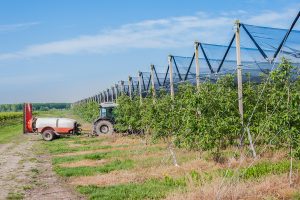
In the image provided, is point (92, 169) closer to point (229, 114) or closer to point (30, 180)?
point (30, 180)

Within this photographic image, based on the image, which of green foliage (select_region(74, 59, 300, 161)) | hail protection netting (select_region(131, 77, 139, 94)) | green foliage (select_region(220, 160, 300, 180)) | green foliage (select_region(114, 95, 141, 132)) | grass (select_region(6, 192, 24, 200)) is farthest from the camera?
hail protection netting (select_region(131, 77, 139, 94))

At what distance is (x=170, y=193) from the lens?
29.3ft

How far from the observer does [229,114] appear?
43.2 feet

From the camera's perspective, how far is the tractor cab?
93.0ft

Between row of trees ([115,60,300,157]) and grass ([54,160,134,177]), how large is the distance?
157cm

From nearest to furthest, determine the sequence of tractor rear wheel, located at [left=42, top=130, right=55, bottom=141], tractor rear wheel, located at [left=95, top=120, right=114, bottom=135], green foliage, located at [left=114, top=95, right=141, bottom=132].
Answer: green foliage, located at [left=114, top=95, right=141, bottom=132]
tractor rear wheel, located at [left=42, top=130, right=55, bottom=141]
tractor rear wheel, located at [left=95, top=120, right=114, bottom=135]

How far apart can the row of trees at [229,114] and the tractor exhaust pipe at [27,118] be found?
49.5 feet

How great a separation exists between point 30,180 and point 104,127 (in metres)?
15.6

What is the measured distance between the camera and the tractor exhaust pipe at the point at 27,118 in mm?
29156

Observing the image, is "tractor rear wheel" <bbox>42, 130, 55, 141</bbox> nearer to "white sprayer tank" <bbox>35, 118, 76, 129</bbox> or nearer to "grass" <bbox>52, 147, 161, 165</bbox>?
"white sprayer tank" <bbox>35, 118, 76, 129</bbox>

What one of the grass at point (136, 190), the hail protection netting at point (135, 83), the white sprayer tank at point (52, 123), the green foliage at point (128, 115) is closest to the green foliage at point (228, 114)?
the grass at point (136, 190)

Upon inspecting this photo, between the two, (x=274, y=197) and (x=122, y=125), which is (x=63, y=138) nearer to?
(x=122, y=125)

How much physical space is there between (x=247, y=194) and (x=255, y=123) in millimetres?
5146

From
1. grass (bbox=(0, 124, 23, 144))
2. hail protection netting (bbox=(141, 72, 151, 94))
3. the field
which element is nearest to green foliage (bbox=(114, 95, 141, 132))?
hail protection netting (bbox=(141, 72, 151, 94))
